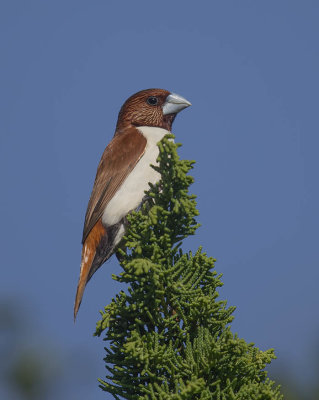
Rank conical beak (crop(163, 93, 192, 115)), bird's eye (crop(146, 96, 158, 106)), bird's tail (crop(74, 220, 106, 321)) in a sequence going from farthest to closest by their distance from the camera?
bird's eye (crop(146, 96, 158, 106)) < conical beak (crop(163, 93, 192, 115)) < bird's tail (crop(74, 220, 106, 321))

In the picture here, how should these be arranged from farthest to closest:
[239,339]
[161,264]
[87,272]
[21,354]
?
[21,354] → [87,272] → [161,264] → [239,339]

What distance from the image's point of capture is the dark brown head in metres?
5.18

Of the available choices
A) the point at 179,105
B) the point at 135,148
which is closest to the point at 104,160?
the point at 135,148

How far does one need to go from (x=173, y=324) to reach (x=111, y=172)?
2.05 meters

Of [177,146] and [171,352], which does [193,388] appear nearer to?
[171,352]

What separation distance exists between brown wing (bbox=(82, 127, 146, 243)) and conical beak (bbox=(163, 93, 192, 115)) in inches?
28.7

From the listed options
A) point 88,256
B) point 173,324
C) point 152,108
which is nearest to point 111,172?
point 88,256

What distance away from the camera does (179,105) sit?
16.9ft

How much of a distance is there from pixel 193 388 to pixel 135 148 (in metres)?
2.51

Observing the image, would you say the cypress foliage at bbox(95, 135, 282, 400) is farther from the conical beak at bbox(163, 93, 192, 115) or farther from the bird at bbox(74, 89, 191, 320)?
the conical beak at bbox(163, 93, 192, 115)

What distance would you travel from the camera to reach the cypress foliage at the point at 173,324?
2317 millimetres

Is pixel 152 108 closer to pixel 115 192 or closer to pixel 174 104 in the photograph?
pixel 174 104

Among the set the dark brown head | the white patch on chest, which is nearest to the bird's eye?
the dark brown head

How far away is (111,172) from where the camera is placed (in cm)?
440
